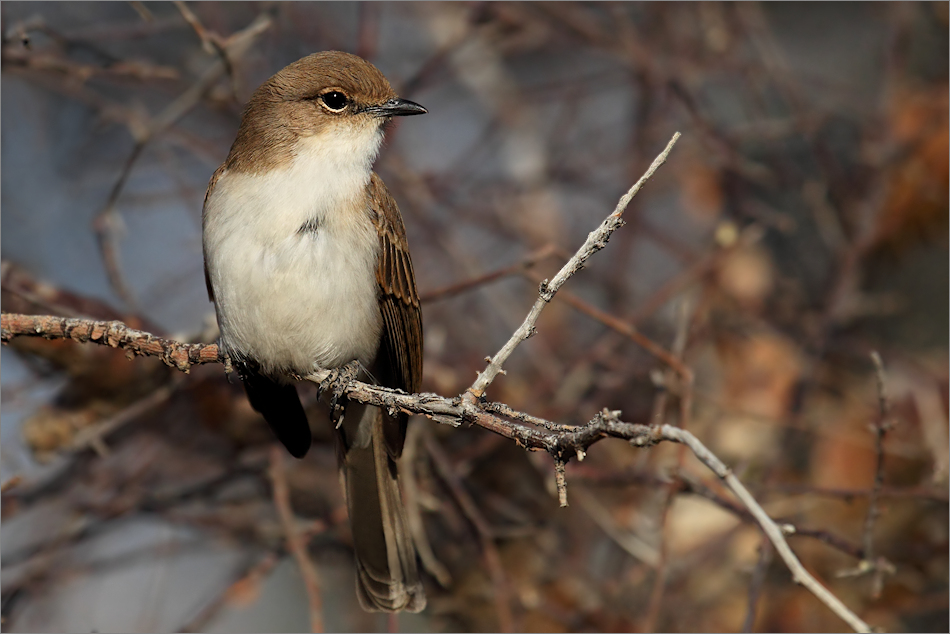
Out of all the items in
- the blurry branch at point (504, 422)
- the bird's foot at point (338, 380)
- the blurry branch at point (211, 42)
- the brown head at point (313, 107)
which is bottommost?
the blurry branch at point (504, 422)

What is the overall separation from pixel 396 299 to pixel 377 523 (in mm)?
1063

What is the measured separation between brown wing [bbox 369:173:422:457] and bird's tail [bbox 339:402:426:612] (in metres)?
0.29

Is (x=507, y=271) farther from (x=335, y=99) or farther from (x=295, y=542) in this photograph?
(x=295, y=542)

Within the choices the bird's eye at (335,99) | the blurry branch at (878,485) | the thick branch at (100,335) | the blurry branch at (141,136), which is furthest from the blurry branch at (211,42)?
the blurry branch at (878,485)

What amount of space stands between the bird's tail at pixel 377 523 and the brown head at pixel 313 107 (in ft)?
4.17

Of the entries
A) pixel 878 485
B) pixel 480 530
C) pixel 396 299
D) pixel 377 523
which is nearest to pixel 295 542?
pixel 377 523

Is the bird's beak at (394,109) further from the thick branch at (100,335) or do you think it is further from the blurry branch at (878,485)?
the blurry branch at (878,485)

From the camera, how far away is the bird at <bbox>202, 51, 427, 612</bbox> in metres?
3.39

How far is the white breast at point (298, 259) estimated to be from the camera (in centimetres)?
336

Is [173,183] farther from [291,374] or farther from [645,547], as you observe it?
[645,547]

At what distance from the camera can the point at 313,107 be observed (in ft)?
12.3

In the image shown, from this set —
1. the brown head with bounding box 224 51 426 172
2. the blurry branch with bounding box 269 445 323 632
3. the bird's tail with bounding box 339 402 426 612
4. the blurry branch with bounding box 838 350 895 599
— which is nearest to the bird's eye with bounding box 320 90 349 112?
the brown head with bounding box 224 51 426 172

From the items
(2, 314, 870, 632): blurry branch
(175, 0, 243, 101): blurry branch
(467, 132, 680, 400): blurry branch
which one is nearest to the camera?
(2, 314, 870, 632): blurry branch

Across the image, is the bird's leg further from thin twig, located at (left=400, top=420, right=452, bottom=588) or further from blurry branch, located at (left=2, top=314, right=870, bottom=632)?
thin twig, located at (left=400, top=420, right=452, bottom=588)
